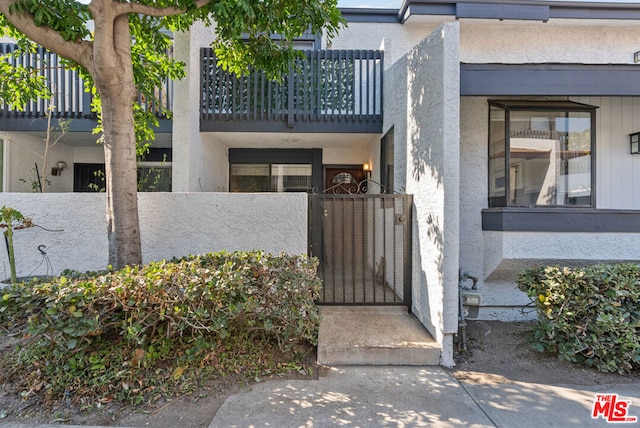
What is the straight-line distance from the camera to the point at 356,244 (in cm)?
480

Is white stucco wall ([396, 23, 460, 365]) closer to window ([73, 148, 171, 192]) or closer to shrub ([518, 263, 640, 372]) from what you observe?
shrub ([518, 263, 640, 372])

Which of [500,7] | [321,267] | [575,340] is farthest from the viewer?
[500,7]

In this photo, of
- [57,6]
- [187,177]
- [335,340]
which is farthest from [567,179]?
[57,6]

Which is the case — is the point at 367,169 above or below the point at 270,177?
above

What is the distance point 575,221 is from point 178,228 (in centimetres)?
532

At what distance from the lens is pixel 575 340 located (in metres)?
3.46

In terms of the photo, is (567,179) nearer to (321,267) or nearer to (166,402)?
(321,267)

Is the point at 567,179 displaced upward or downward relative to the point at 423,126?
downward

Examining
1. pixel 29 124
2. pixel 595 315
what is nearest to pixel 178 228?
pixel 29 124

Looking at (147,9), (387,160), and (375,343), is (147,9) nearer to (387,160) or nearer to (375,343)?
(387,160)

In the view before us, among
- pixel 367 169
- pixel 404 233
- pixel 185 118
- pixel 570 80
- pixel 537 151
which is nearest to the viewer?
pixel 570 80

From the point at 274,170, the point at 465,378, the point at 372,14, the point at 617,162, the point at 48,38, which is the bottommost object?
the point at 465,378

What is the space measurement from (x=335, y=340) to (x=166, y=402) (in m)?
1.77

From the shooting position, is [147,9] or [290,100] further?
[290,100]
